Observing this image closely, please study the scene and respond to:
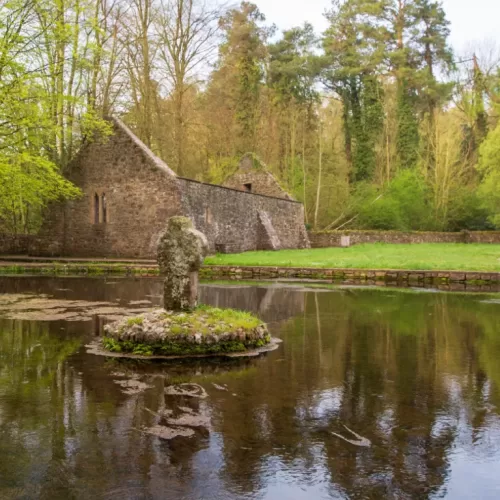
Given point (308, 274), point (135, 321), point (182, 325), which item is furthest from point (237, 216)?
point (182, 325)

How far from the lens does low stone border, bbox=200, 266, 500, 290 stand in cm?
1914

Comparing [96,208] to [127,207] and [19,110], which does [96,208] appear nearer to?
[127,207]

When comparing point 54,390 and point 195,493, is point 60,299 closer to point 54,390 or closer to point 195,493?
point 54,390

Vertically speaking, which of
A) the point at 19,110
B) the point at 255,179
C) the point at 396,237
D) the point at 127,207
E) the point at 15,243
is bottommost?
the point at 396,237

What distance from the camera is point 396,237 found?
44.2 m

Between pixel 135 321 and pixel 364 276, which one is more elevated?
pixel 135 321

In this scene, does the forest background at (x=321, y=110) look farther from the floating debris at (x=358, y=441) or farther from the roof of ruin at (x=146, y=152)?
the floating debris at (x=358, y=441)

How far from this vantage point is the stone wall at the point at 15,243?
31375 mm

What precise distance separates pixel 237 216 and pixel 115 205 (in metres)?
7.08

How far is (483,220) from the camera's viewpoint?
1863 inches

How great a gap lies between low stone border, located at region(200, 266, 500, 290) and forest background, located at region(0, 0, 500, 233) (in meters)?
10.7

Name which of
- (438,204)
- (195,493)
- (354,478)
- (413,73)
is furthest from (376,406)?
(413,73)

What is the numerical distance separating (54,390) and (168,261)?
118 inches

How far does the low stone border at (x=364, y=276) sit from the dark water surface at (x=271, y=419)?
9589mm
